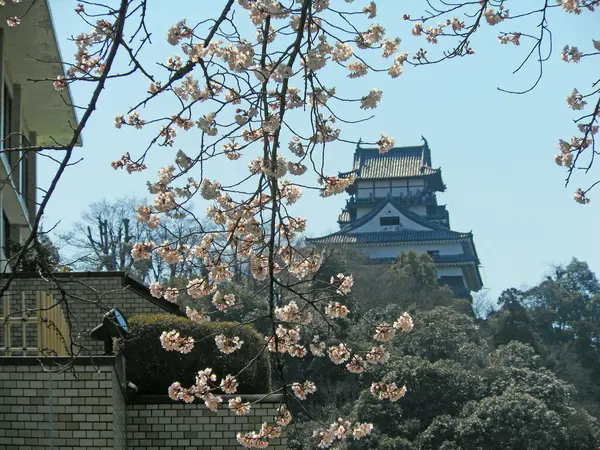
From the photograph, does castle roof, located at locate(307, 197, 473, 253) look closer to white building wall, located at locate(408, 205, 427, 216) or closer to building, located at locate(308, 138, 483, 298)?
building, located at locate(308, 138, 483, 298)

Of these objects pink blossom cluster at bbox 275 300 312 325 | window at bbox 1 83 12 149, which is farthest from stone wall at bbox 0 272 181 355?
pink blossom cluster at bbox 275 300 312 325

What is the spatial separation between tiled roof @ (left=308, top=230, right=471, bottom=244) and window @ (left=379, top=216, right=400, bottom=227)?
1.10 m

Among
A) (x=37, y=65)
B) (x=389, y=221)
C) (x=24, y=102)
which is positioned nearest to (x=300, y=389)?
(x=37, y=65)

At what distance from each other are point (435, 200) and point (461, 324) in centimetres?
3211

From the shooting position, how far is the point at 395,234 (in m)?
63.3

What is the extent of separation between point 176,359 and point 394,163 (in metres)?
63.2

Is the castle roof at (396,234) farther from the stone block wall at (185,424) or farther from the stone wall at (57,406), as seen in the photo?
the stone wall at (57,406)

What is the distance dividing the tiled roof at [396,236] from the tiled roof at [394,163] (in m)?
7.87

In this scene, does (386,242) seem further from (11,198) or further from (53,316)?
(53,316)

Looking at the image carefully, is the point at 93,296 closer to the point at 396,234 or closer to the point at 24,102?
the point at 24,102

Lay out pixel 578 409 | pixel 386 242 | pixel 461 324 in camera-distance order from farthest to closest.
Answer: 1. pixel 386 242
2. pixel 461 324
3. pixel 578 409

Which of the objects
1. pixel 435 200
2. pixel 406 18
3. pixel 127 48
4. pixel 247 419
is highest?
pixel 435 200

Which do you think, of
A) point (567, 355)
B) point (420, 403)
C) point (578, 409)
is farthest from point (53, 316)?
point (567, 355)

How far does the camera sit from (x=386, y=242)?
6250 centimetres
